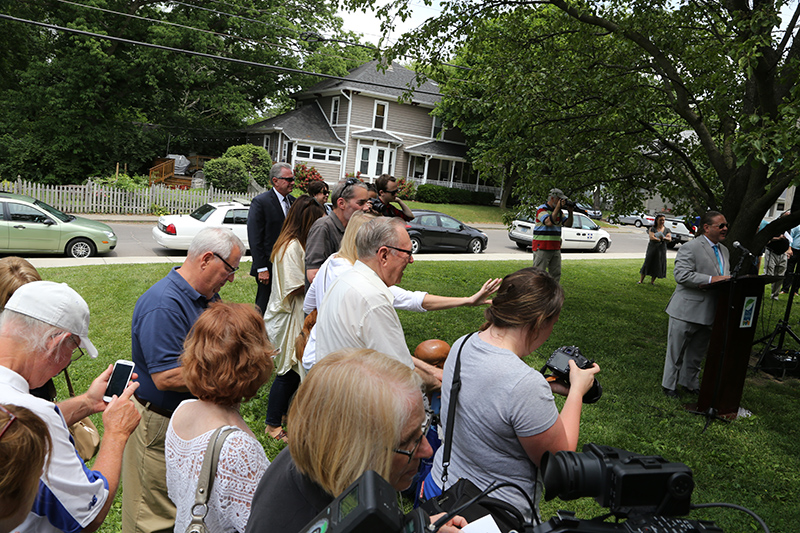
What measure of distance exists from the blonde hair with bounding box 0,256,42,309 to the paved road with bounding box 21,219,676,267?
9.69m

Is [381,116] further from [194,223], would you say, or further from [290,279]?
[290,279]

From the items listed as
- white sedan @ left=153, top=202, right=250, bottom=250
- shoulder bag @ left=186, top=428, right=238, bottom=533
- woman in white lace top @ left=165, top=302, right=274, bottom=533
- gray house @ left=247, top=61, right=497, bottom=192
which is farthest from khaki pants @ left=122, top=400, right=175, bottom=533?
gray house @ left=247, top=61, right=497, bottom=192

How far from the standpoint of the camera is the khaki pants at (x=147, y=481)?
2.66 meters

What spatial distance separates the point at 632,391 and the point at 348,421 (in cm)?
596

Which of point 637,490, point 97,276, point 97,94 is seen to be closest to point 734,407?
point 637,490

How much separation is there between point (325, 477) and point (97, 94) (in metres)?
32.2

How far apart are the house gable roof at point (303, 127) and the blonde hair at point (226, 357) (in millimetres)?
34246

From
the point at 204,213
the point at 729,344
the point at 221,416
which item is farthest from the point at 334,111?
the point at 221,416

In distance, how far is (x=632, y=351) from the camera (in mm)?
8281

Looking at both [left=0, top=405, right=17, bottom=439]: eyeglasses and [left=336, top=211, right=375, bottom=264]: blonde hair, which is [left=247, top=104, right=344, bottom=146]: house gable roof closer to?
[left=336, top=211, right=375, bottom=264]: blonde hair

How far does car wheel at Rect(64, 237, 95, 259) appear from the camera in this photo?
13398mm

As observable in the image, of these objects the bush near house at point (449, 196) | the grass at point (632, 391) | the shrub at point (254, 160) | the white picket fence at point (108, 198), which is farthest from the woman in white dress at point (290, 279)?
the bush near house at point (449, 196)

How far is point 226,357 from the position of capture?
2.24 meters

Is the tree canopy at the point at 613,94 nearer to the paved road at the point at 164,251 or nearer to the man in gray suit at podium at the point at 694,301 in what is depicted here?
the man in gray suit at podium at the point at 694,301
